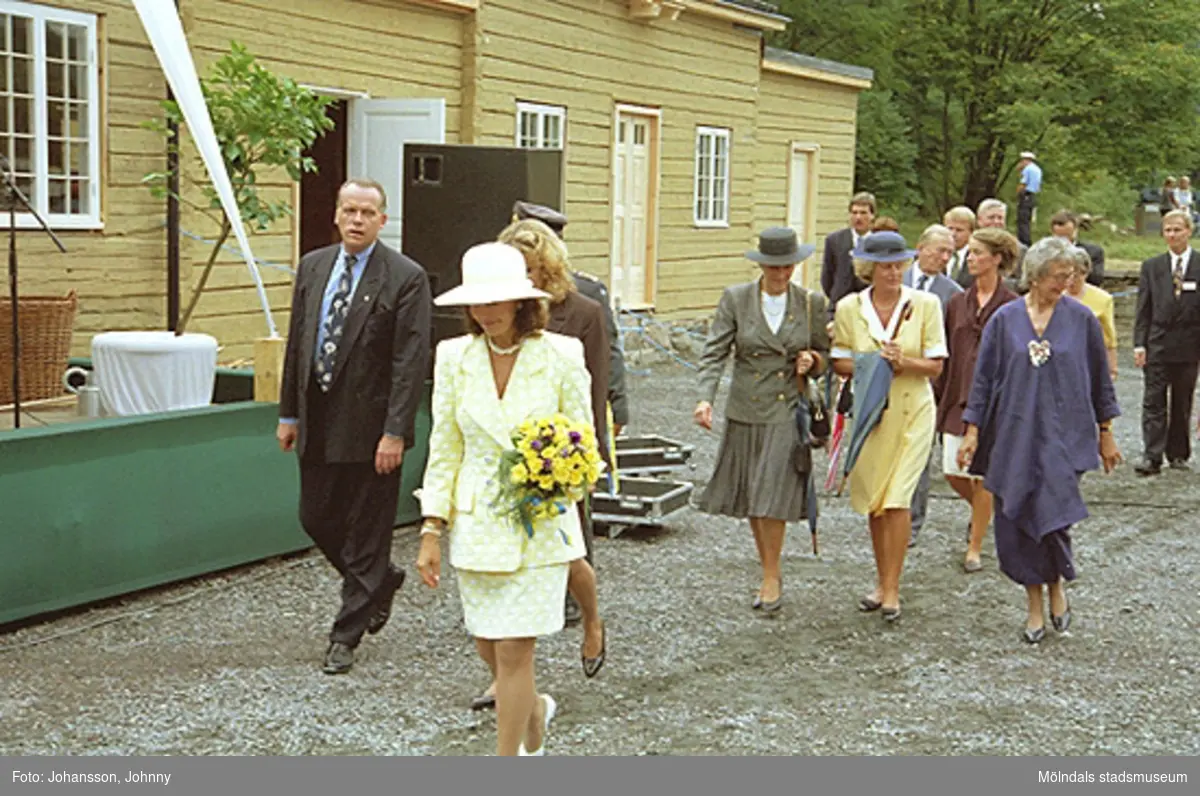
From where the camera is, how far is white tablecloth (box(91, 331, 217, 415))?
9133 mm

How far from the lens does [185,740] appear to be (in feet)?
18.8

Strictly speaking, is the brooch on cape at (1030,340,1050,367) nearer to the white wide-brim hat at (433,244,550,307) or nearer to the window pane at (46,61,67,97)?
the white wide-brim hat at (433,244,550,307)

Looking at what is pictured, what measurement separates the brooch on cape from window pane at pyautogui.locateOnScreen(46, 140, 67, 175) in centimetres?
651

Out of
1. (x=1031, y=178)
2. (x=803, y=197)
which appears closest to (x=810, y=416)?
(x=803, y=197)

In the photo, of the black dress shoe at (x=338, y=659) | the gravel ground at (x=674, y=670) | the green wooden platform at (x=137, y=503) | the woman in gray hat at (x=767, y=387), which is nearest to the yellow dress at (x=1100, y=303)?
the gravel ground at (x=674, y=670)

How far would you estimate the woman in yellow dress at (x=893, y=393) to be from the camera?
7.76 m

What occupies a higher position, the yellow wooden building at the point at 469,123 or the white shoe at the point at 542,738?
the yellow wooden building at the point at 469,123

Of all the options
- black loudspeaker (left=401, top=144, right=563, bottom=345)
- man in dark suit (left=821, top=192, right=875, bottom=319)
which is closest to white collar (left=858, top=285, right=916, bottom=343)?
black loudspeaker (left=401, top=144, right=563, bottom=345)

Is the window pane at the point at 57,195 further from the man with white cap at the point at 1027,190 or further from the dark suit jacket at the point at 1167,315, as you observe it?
the man with white cap at the point at 1027,190

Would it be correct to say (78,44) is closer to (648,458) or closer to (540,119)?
(648,458)

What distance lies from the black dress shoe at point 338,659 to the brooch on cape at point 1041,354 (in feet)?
10.5

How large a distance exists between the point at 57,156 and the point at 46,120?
0.27 metres

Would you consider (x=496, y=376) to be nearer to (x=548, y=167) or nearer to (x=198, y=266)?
(x=548, y=167)

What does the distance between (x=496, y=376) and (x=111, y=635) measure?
289cm
